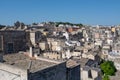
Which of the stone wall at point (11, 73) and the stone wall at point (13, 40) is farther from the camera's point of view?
the stone wall at point (13, 40)

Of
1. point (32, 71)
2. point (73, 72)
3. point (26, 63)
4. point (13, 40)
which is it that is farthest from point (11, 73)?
point (13, 40)

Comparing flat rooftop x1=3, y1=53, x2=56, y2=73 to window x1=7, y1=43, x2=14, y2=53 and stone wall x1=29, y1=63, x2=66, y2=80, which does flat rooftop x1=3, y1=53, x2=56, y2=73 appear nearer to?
stone wall x1=29, y1=63, x2=66, y2=80

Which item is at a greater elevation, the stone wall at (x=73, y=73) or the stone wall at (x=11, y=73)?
the stone wall at (x=11, y=73)

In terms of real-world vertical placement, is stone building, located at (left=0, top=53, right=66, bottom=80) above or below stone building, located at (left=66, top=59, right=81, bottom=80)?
above

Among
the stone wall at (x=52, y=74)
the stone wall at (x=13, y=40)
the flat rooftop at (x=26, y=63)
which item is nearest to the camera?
the stone wall at (x=52, y=74)


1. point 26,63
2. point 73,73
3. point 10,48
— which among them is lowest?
point 10,48

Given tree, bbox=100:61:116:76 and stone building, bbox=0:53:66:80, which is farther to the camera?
tree, bbox=100:61:116:76

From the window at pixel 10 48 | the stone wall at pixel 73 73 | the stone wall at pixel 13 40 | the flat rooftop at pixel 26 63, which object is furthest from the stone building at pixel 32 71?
the window at pixel 10 48

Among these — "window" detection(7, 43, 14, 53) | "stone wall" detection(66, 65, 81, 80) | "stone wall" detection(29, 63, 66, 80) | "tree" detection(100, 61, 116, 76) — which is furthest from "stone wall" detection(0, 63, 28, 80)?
"tree" detection(100, 61, 116, 76)

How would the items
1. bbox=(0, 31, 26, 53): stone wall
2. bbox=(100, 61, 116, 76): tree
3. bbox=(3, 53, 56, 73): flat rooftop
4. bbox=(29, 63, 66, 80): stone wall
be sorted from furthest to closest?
bbox=(0, 31, 26, 53): stone wall, bbox=(100, 61, 116, 76): tree, bbox=(3, 53, 56, 73): flat rooftop, bbox=(29, 63, 66, 80): stone wall

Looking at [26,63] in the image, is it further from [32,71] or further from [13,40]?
[13,40]

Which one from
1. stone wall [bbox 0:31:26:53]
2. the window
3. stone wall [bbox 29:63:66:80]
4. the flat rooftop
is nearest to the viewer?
stone wall [bbox 29:63:66:80]

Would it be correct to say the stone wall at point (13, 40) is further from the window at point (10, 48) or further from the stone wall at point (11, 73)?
the stone wall at point (11, 73)

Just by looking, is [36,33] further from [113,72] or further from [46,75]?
[46,75]
